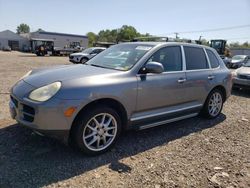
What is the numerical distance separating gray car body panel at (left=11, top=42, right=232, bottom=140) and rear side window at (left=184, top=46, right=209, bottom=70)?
5.6 inches

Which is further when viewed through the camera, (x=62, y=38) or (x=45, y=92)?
(x=62, y=38)

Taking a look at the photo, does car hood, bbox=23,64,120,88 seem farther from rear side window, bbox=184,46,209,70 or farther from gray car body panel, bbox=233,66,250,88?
gray car body panel, bbox=233,66,250,88

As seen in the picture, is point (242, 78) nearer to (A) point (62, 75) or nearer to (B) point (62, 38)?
(A) point (62, 75)

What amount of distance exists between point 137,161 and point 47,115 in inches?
→ 55.7

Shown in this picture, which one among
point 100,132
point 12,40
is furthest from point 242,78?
point 12,40

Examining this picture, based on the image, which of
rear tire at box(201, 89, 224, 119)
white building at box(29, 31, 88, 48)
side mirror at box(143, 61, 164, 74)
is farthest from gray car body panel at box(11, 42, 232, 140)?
white building at box(29, 31, 88, 48)

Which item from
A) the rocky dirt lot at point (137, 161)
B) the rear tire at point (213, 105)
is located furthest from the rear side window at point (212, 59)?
the rocky dirt lot at point (137, 161)

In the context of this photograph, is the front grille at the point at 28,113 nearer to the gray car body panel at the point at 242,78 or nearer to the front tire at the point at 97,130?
the front tire at the point at 97,130

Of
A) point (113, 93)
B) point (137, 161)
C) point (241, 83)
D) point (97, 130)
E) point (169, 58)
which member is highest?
point (169, 58)

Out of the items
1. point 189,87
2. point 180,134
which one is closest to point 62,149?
point 180,134

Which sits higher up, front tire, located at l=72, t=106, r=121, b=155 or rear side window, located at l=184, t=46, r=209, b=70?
rear side window, located at l=184, t=46, r=209, b=70

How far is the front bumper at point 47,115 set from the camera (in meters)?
3.26

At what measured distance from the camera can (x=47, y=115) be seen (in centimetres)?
325

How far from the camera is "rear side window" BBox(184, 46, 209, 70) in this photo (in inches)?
199
